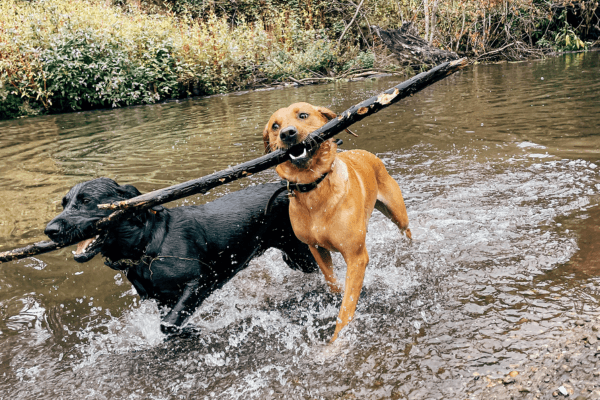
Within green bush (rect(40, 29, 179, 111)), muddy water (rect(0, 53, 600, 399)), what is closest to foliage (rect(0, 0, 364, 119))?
green bush (rect(40, 29, 179, 111))

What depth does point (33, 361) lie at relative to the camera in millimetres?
2967

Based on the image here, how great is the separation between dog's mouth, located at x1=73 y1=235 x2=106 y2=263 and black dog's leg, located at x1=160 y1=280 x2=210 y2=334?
662mm

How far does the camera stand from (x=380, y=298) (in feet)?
10.9

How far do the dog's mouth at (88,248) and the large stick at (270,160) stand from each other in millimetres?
72

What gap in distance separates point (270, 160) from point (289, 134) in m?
0.23

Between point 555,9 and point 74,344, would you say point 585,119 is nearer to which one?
point 74,344

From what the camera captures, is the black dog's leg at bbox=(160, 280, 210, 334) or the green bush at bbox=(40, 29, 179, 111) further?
the green bush at bbox=(40, 29, 179, 111)

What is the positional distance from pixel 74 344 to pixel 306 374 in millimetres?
1815

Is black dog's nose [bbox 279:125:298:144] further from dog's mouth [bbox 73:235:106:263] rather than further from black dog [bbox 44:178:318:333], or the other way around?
dog's mouth [bbox 73:235:106:263]

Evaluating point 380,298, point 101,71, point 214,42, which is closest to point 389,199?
point 380,298

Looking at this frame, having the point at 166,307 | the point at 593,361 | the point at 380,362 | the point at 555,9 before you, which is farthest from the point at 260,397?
the point at 555,9

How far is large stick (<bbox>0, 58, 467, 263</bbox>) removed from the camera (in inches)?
102

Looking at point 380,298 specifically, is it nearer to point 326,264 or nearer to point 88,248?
point 326,264

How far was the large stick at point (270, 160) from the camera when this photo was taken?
259cm
